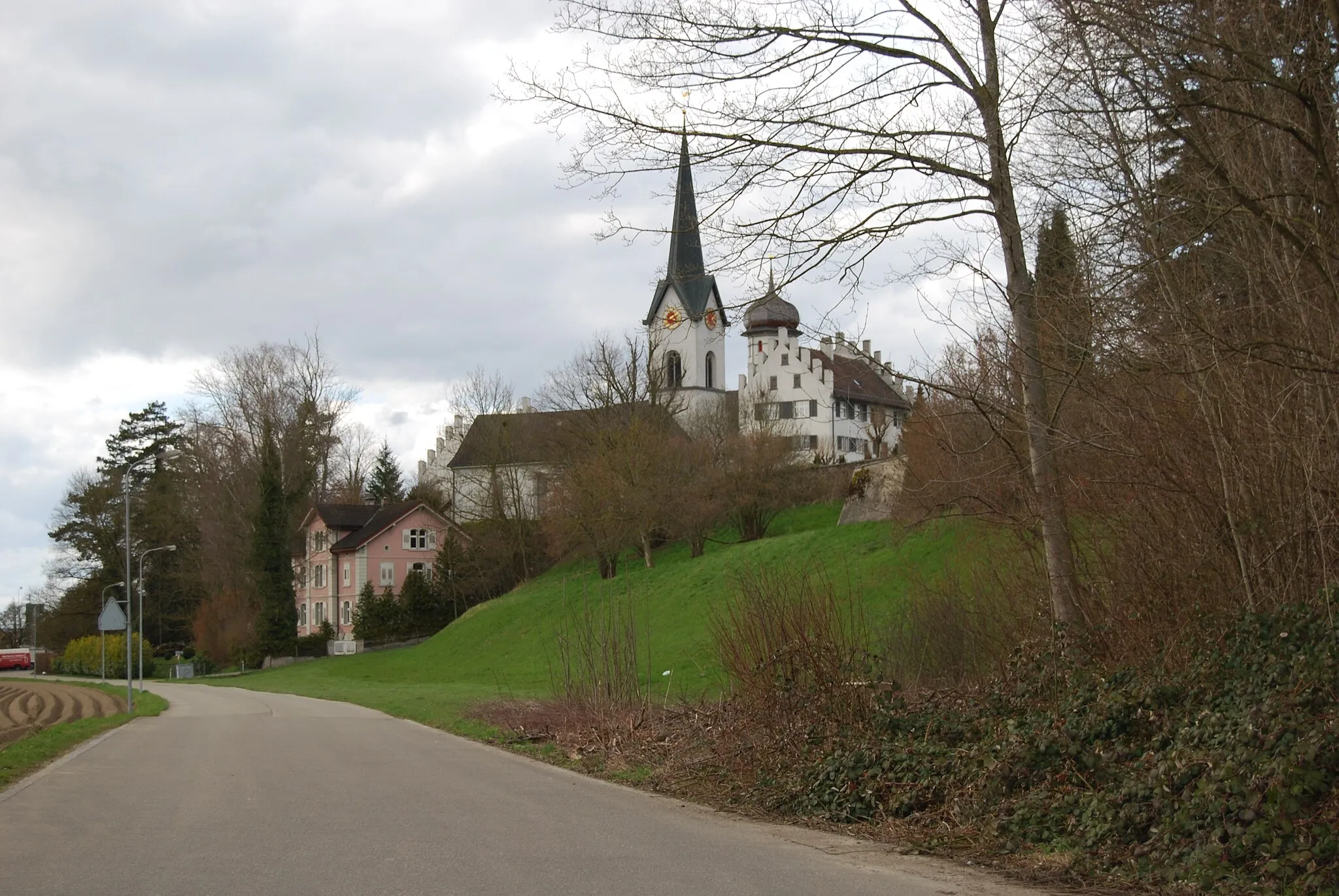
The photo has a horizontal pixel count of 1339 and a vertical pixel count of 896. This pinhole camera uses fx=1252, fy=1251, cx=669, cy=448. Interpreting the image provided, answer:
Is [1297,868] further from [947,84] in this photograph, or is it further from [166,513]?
[166,513]

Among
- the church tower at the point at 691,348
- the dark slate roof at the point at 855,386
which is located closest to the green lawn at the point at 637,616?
the church tower at the point at 691,348

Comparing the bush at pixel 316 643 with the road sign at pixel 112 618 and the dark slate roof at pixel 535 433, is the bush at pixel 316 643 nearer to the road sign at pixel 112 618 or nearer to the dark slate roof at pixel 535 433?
the dark slate roof at pixel 535 433

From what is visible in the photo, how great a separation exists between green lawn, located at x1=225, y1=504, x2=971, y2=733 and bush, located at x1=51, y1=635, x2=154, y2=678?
11153mm

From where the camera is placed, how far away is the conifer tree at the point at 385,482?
317 feet

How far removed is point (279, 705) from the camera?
32.6 metres

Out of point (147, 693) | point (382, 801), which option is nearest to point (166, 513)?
point (147, 693)

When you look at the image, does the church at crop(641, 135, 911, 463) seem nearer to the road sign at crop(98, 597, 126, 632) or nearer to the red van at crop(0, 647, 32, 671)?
the road sign at crop(98, 597, 126, 632)

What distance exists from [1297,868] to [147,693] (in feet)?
137

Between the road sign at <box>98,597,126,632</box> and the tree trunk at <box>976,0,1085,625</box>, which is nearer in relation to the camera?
the tree trunk at <box>976,0,1085,625</box>

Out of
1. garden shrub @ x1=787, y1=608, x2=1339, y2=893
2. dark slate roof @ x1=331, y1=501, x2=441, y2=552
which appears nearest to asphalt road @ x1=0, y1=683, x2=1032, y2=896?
garden shrub @ x1=787, y1=608, x2=1339, y2=893

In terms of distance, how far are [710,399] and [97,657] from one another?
4353cm

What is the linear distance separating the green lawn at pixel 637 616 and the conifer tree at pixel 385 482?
32.3 metres

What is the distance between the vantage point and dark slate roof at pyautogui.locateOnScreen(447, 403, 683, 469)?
58250 mm

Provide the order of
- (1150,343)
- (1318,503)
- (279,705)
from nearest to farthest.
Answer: (1318,503)
(1150,343)
(279,705)
